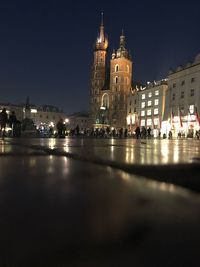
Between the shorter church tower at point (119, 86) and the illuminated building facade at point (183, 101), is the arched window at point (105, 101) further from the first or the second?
the illuminated building facade at point (183, 101)

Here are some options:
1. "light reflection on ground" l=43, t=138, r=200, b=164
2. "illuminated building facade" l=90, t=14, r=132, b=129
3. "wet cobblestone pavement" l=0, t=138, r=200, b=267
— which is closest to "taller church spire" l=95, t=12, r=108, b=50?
"illuminated building facade" l=90, t=14, r=132, b=129

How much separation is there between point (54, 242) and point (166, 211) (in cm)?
71

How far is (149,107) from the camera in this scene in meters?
80.6

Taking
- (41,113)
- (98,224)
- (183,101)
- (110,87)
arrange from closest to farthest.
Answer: (98,224) < (183,101) < (110,87) < (41,113)

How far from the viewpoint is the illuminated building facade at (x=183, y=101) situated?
5542cm

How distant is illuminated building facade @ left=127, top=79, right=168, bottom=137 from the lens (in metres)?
74.6

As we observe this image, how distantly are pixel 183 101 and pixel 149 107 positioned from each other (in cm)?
2033

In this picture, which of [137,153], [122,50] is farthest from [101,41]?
[137,153]

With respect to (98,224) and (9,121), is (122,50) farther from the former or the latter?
(98,224)

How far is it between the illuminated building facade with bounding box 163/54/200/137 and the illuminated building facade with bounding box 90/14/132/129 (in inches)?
1310

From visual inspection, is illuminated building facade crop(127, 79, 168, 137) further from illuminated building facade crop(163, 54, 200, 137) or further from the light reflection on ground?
the light reflection on ground

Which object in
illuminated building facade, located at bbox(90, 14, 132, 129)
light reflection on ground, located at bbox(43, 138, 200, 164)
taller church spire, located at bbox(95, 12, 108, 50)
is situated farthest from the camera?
taller church spire, located at bbox(95, 12, 108, 50)

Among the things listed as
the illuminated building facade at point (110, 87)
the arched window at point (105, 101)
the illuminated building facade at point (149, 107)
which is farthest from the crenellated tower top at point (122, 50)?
the illuminated building facade at point (149, 107)

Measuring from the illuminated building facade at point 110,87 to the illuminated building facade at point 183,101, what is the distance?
109ft
